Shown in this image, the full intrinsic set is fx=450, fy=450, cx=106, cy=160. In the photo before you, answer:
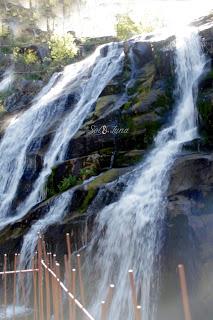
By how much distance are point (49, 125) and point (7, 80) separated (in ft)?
53.7

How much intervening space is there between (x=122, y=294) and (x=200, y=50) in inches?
456

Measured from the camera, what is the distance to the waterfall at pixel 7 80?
32906 mm

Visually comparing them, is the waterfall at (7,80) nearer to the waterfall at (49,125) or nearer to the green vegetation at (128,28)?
the waterfall at (49,125)

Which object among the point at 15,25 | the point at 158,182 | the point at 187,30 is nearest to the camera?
the point at 158,182

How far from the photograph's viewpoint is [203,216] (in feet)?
32.6

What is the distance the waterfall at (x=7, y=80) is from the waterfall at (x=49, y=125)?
332 inches

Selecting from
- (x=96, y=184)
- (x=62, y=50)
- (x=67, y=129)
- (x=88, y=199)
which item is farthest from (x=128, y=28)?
(x=88, y=199)

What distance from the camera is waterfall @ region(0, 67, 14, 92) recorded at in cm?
3291

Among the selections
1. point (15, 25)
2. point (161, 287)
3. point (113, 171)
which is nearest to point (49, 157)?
point (113, 171)

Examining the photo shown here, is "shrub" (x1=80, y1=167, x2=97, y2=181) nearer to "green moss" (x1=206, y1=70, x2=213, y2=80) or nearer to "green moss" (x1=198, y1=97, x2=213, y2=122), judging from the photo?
"green moss" (x1=198, y1=97, x2=213, y2=122)

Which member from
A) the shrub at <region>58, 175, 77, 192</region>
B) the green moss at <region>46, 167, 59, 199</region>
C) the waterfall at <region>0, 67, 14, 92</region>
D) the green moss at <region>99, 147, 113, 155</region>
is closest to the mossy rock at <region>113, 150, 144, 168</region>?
the green moss at <region>99, 147, 113, 155</region>

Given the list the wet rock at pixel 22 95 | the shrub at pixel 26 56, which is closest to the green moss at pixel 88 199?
the wet rock at pixel 22 95

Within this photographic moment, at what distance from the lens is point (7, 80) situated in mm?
34688

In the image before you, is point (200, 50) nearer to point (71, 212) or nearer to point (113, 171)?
point (113, 171)
